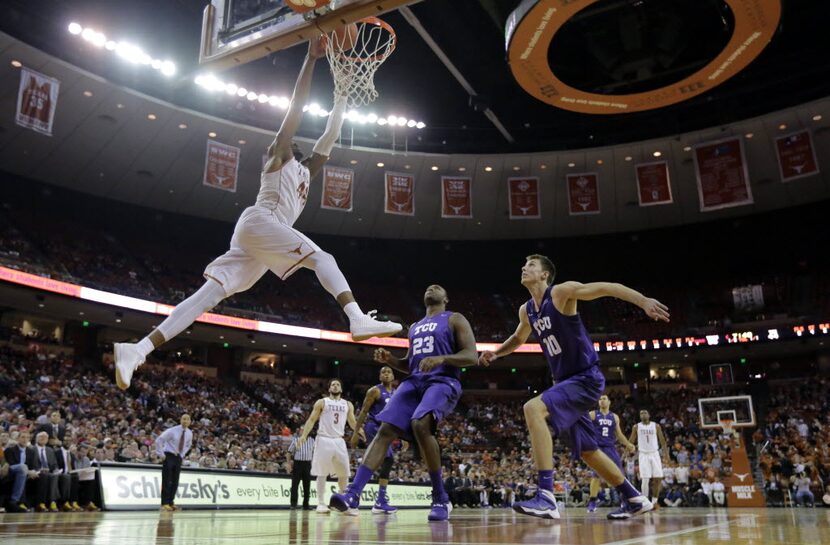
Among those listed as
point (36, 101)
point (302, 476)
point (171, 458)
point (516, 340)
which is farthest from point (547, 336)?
point (36, 101)

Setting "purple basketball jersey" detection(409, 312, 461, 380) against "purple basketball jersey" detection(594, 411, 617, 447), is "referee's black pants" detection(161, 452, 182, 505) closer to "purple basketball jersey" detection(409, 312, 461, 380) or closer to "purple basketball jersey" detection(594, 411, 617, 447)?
"purple basketball jersey" detection(409, 312, 461, 380)

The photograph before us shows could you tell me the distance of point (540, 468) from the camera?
4.77 metres

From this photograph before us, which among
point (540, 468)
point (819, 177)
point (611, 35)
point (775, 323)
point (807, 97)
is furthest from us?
point (775, 323)

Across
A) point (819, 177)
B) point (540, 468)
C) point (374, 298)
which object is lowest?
point (540, 468)

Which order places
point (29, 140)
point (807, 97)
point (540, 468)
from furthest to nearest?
point (29, 140)
point (807, 97)
point (540, 468)

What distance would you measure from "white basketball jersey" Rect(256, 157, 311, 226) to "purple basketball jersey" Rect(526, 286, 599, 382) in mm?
2005

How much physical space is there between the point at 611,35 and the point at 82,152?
17.8 meters

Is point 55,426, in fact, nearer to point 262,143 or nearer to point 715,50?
point 262,143

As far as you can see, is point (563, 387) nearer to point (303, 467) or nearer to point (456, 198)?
point (303, 467)

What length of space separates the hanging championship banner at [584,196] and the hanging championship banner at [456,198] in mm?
3380

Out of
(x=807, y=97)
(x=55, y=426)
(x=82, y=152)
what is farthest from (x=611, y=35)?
(x=82, y=152)

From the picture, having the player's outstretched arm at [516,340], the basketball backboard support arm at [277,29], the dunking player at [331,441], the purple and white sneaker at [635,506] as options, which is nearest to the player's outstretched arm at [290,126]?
the basketball backboard support arm at [277,29]

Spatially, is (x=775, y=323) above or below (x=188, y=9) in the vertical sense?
below

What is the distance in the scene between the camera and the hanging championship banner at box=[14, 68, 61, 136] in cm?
1584
